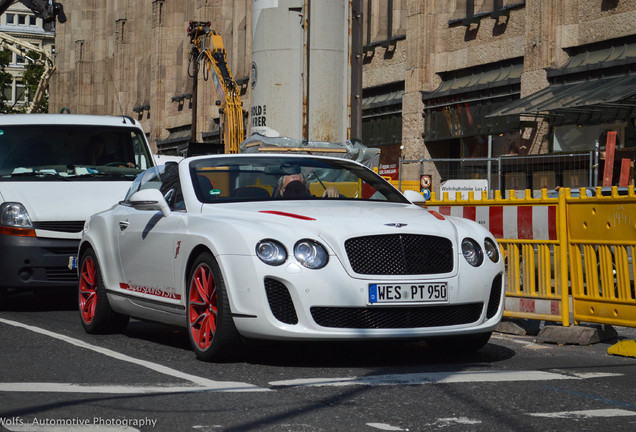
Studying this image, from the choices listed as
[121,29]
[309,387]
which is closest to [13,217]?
[309,387]

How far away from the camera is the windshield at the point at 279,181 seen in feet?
27.3

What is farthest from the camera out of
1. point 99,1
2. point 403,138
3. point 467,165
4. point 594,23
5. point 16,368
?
point 99,1

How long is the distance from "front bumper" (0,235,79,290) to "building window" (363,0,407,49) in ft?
78.3

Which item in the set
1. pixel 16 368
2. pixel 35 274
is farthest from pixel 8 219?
pixel 16 368

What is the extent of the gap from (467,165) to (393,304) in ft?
54.9

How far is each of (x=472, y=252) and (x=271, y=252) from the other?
4.50 feet

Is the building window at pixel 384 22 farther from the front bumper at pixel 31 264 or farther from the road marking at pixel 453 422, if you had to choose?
the road marking at pixel 453 422

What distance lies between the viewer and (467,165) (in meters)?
23.7

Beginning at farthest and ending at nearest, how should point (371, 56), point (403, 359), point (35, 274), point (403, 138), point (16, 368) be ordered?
point (371, 56)
point (403, 138)
point (35, 274)
point (403, 359)
point (16, 368)

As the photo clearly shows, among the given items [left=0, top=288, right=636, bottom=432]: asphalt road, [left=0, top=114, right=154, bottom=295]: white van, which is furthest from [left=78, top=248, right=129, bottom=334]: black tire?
[left=0, top=114, right=154, bottom=295]: white van

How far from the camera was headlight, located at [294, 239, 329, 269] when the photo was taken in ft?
23.4

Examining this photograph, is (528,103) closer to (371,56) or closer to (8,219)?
(371,56)

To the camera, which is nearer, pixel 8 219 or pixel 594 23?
pixel 8 219

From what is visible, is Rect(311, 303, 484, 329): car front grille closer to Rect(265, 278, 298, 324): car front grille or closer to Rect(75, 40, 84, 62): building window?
Rect(265, 278, 298, 324): car front grille
